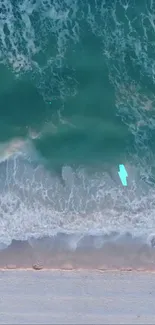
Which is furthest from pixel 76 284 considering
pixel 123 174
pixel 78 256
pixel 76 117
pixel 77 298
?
pixel 76 117

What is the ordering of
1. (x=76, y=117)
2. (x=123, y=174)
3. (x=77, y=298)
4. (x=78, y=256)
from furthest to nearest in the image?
(x=76, y=117) < (x=123, y=174) < (x=78, y=256) < (x=77, y=298)

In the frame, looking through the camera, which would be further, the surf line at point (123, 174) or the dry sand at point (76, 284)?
the surf line at point (123, 174)

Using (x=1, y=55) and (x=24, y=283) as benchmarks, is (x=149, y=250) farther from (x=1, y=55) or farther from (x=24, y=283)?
(x=1, y=55)

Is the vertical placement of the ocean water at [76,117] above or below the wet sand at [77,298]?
above

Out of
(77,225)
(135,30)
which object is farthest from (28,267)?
(135,30)

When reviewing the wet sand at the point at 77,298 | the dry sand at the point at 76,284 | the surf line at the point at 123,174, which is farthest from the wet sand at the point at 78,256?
the surf line at the point at 123,174

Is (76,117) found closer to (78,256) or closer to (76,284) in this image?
(78,256)

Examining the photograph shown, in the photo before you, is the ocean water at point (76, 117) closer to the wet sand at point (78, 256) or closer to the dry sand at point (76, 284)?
the wet sand at point (78, 256)
